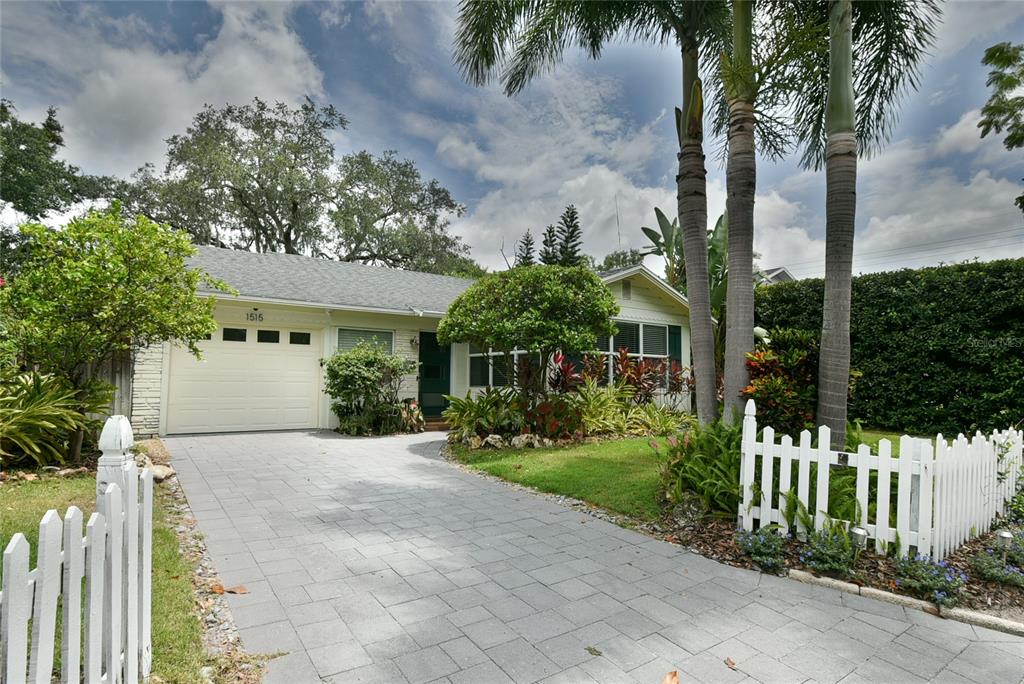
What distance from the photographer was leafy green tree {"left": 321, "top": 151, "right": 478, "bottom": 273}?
75.7 feet

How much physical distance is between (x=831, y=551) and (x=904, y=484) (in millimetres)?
700

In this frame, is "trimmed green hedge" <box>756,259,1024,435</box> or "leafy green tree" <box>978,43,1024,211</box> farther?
"leafy green tree" <box>978,43,1024,211</box>

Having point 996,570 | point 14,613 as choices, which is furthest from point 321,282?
point 996,570

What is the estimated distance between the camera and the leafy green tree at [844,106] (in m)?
4.49

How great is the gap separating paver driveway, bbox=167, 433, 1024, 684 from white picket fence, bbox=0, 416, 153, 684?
0.68 meters

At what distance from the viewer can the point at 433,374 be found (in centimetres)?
1212

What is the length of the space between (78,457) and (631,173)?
13.5 meters

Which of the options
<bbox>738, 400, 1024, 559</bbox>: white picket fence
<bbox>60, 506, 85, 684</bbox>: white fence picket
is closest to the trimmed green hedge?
<bbox>738, 400, 1024, 559</bbox>: white picket fence

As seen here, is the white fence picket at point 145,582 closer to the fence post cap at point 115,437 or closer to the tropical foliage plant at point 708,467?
the fence post cap at point 115,437

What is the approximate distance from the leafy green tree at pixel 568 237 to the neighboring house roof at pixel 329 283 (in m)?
7.41

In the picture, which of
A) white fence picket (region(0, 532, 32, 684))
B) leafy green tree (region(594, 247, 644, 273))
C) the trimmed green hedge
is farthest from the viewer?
leafy green tree (region(594, 247, 644, 273))

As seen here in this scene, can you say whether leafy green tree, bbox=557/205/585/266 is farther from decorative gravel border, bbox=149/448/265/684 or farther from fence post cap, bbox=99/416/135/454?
fence post cap, bbox=99/416/135/454

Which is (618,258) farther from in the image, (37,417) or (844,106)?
(37,417)

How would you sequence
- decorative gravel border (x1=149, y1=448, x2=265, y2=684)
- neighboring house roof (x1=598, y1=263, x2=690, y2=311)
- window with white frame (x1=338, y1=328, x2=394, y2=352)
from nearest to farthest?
decorative gravel border (x1=149, y1=448, x2=265, y2=684) < window with white frame (x1=338, y1=328, x2=394, y2=352) < neighboring house roof (x1=598, y1=263, x2=690, y2=311)
